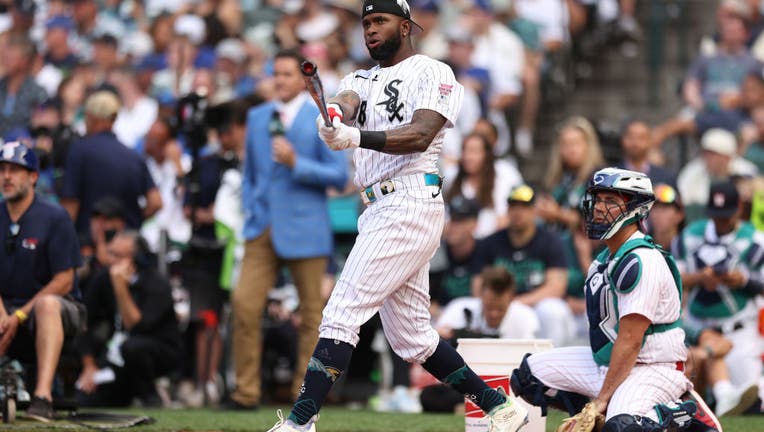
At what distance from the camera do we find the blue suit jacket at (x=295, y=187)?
418 inches

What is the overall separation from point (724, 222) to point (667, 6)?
6859 mm

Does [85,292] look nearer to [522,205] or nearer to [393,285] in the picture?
[522,205]

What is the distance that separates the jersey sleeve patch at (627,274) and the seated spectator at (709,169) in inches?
207

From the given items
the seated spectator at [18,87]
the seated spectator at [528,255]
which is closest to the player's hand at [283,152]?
the seated spectator at [528,255]

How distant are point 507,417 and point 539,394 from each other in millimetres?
403

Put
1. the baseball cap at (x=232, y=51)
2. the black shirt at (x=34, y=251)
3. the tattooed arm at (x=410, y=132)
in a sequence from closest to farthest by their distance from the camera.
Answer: the tattooed arm at (x=410, y=132), the black shirt at (x=34, y=251), the baseball cap at (x=232, y=51)

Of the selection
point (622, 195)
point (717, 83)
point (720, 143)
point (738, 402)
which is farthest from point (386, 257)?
point (717, 83)

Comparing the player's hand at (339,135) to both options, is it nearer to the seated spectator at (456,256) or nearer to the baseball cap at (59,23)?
the seated spectator at (456,256)

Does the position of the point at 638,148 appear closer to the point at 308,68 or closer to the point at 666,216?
the point at 666,216

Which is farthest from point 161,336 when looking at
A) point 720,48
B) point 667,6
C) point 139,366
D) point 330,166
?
point 667,6

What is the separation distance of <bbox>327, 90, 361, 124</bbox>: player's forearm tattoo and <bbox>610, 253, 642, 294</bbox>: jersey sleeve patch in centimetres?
157

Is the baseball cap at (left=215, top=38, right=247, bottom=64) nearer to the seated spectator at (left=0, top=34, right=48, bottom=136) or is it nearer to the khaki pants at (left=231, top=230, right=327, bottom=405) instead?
the seated spectator at (left=0, top=34, right=48, bottom=136)

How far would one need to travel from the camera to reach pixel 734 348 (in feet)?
36.2

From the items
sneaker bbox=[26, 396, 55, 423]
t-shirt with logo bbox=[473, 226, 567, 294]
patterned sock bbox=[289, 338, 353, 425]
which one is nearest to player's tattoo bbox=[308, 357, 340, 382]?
patterned sock bbox=[289, 338, 353, 425]
